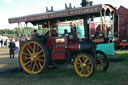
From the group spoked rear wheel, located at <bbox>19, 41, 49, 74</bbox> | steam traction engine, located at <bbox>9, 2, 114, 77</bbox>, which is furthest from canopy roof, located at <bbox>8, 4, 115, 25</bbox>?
spoked rear wheel, located at <bbox>19, 41, 49, 74</bbox>

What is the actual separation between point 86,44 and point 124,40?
6.50 m

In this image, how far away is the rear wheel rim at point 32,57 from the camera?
4.71 meters

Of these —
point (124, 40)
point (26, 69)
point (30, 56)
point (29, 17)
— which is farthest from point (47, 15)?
point (124, 40)

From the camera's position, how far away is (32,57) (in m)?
4.80

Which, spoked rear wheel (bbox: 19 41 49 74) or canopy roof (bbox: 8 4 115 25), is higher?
canopy roof (bbox: 8 4 115 25)

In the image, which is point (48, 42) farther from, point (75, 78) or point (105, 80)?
point (105, 80)

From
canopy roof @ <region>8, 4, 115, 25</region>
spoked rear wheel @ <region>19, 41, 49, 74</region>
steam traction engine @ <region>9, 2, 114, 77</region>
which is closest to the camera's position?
canopy roof @ <region>8, 4, 115, 25</region>

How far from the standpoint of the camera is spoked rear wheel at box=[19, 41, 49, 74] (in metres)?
4.66

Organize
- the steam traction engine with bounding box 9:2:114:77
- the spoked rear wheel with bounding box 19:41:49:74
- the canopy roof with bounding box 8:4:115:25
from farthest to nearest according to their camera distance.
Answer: the spoked rear wheel with bounding box 19:41:49:74
the steam traction engine with bounding box 9:2:114:77
the canopy roof with bounding box 8:4:115:25

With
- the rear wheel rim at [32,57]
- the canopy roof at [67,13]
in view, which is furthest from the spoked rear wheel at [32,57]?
the canopy roof at [67,13]

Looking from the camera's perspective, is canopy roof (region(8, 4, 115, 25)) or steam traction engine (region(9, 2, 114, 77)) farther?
steam traction engine (region(9, 2, 114, 77))

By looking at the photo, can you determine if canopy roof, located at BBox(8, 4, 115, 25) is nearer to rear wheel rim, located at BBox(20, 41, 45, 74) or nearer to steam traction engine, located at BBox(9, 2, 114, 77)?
steam traction engine, located at BBox(9, 2, 114, 77)

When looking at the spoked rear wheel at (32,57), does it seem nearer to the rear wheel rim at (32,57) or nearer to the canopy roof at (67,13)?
the rear wheel rim at (32,57)

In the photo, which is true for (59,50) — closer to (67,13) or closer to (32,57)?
(32,57)
